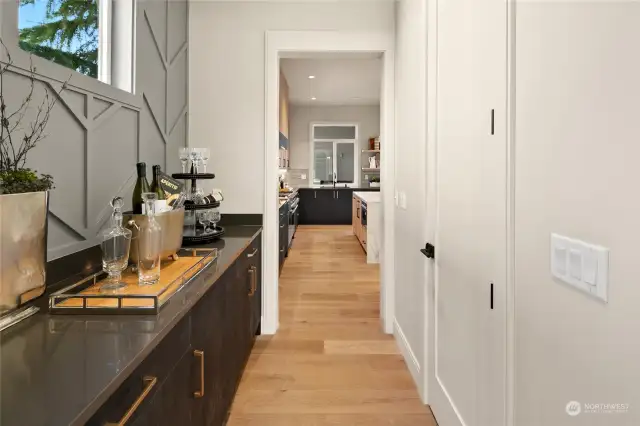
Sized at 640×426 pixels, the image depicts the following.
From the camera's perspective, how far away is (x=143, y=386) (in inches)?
36.6

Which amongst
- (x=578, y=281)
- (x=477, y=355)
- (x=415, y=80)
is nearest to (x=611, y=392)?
(x=578, y=281)

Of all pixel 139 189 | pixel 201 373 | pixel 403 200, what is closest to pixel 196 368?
pixel 201 373

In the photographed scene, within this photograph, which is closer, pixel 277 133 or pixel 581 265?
pixel 581 265

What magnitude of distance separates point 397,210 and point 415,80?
38.8 inches

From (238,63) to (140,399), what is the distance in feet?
9.13

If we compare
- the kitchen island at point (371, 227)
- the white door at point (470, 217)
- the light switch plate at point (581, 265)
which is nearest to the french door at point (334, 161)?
the kitchen island at point (371, 227)

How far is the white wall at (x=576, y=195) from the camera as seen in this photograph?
755 mm

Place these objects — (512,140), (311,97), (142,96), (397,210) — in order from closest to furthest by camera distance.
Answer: (512,140) → (142,96) → (397,210) → (311,97)

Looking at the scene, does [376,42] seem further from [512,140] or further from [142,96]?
[512,140]

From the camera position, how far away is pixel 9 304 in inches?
43.1

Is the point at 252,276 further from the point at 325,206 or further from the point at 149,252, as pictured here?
the point at 325,206

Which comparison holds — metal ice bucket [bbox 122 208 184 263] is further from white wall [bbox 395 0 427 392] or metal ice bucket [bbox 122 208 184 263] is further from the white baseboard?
the white baseboard

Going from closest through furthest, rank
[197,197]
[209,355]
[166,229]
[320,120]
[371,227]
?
[209,355], [166,229], [197,197], [371,227], [320,120]

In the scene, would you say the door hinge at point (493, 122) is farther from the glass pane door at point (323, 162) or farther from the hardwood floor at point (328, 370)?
the glass pane door at point (323, 162)
